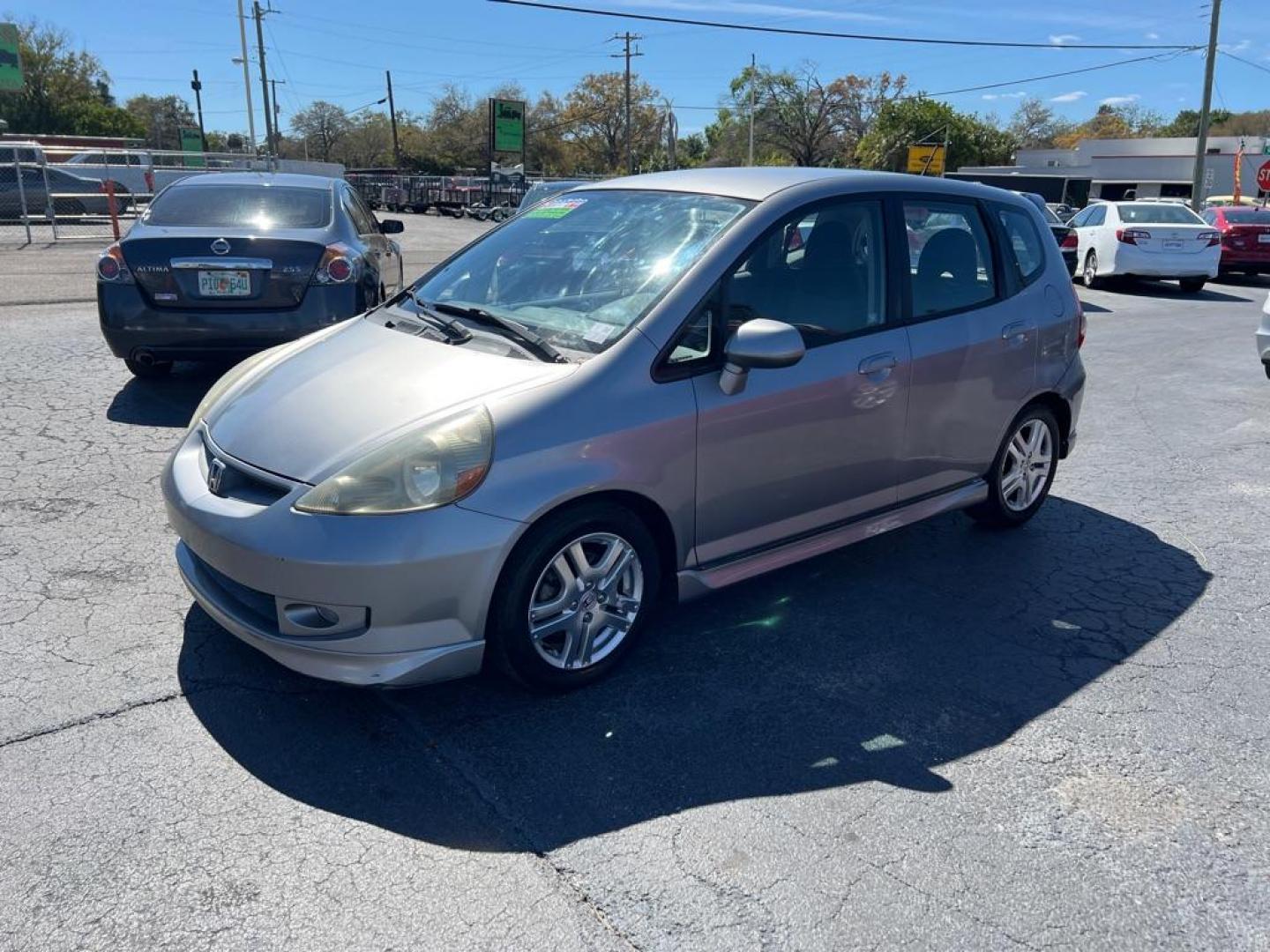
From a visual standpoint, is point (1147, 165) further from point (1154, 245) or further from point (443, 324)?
point (443, 324)

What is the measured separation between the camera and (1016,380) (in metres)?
4.76

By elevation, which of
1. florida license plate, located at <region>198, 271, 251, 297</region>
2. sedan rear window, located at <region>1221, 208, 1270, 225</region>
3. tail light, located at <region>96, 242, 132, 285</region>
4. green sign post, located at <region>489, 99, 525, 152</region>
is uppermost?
green sign post, located at <region>489, 99, 525, 152</region>

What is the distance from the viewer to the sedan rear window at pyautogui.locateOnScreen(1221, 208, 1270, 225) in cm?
1872

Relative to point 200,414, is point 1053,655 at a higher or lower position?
lower

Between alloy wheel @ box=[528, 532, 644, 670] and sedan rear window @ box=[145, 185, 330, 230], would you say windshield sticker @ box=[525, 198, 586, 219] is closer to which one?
alloy wheel @ box=[528, 532, 644, 670]

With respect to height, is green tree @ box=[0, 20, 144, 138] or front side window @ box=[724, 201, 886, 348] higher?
green tree @ box=[0, 20, 144, 138]

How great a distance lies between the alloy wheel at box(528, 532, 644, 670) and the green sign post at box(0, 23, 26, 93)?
40581 millimetres

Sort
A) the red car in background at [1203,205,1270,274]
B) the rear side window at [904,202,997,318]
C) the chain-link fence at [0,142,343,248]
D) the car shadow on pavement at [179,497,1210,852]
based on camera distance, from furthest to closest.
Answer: the chain-link fence at [0,142,343,248]
the red car in background at [1203,205,1270,274]
the rear side window at [904,202,997,318]
the car shadow on pavement at [179,497,1210,852]

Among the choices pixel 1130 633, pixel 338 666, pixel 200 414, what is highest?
pixel 200 414

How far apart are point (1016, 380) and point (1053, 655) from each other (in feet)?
4.84

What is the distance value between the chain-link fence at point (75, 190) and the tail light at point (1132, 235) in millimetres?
15385

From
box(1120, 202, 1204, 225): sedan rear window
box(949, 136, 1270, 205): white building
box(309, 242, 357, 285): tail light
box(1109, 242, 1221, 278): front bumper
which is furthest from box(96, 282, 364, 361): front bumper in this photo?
box(949, 136, 1270, 205): white building

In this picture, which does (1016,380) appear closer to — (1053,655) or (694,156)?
(1053,655)

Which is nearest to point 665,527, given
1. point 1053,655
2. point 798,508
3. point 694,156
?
point 798,508
